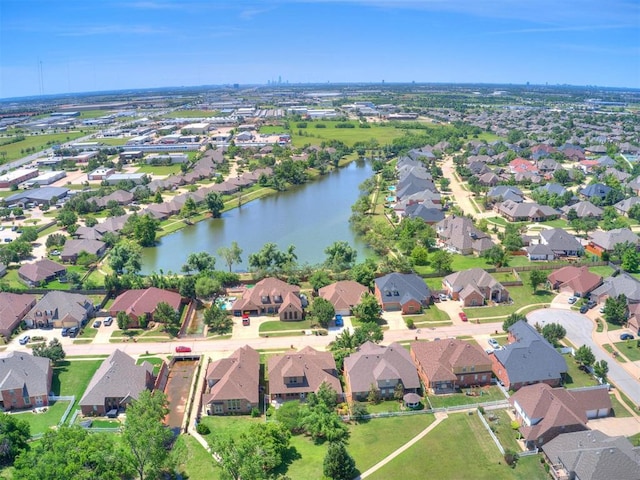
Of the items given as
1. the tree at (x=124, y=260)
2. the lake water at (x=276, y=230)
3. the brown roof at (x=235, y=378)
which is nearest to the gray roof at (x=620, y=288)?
the lake water at (x=276, y=230)

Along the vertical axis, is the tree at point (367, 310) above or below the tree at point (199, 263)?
below

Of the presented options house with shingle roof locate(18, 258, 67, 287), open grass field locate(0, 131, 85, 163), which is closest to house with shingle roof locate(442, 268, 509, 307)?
house with shingle roof locate(18, 258, 67, 287)

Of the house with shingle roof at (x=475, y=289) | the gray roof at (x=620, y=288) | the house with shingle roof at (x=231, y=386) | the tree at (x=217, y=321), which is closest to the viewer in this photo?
the house with shingle roof at (x=231, y=386)

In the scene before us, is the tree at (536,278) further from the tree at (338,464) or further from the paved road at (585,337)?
the tree at (338,464)

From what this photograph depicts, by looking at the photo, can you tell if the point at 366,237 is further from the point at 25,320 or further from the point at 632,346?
the point at 25,320

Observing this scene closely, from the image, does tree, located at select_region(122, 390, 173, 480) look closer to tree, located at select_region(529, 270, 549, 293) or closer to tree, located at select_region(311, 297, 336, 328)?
tree, located at select_region(311, 297, 336, 328)
